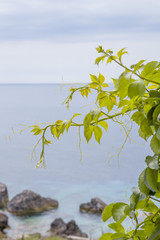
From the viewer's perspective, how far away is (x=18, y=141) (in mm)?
24375

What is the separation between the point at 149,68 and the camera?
1.26 ft

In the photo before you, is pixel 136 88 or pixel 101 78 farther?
pixel 101 78

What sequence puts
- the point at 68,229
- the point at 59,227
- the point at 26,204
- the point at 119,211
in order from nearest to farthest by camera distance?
the point at 119,211 → the point at 68,229 → the point at 59,227 → the point at 26,204

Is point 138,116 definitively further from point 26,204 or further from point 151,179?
point 26,204

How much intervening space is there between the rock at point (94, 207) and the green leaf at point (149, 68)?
7273 millimetres

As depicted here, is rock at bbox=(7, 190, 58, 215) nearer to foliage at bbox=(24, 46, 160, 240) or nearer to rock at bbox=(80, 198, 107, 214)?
rock at bbox=(80, 198, 107, 214)

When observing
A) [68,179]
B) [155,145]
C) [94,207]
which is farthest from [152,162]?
[68,179]

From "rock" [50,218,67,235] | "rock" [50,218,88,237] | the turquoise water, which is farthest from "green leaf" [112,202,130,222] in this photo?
the turquoise water

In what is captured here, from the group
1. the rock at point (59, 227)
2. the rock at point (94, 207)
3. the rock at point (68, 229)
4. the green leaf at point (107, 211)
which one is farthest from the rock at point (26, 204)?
the green leaf at point (107, 211)

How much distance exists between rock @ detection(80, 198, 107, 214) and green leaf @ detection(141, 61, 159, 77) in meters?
7.27

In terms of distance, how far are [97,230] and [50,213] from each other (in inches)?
48.0

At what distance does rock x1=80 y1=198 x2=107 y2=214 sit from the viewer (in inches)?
295

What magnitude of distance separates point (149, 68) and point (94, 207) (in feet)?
25.8

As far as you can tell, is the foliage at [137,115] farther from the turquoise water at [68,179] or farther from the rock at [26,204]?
the rock at [26,204]
